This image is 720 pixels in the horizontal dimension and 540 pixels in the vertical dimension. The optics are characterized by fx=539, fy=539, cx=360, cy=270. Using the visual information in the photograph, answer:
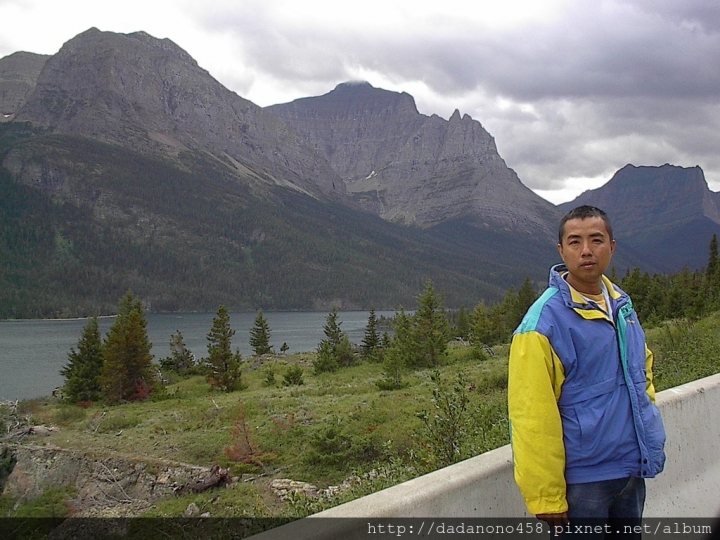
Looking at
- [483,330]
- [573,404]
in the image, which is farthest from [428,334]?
[573,404]

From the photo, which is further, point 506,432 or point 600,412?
point 506,432

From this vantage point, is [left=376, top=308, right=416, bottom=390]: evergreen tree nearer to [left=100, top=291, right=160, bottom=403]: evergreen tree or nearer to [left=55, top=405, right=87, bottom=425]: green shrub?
[left=100, top=291, right=160, bottom=403]: evergreen tree

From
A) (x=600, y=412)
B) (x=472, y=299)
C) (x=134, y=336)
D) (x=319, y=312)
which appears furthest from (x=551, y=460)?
(x=472, y=299)

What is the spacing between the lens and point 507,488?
2.88 meters

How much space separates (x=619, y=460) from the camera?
7.91 ft

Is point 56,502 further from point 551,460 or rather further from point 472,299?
point 472,299

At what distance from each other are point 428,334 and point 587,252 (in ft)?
87.8

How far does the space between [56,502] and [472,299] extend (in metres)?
189

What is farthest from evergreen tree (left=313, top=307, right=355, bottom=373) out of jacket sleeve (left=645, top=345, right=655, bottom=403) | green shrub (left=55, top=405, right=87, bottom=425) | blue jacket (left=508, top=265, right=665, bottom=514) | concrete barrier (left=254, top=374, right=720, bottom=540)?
blue jacket (left=508, top=265, right=665, bottom=514)

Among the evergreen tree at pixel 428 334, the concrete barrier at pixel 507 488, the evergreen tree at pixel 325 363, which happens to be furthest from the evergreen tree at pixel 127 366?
the concrete barrier at pixel 507 488

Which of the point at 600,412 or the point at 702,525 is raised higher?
the point at 600,412

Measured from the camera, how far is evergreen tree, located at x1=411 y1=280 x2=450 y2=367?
2902cm

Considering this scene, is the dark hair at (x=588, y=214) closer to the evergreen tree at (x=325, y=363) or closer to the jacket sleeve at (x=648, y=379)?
the jacket sleeve at (x=648, y=379)

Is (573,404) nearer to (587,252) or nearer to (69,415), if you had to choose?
(587,252)
